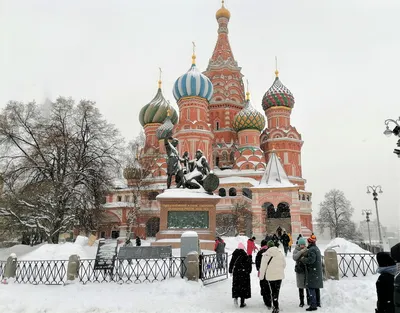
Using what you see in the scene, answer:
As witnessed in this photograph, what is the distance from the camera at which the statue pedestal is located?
53.0ft

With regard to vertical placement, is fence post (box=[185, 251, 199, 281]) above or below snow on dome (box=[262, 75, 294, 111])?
below

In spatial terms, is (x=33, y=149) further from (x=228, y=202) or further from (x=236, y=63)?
(x=236, y=63)

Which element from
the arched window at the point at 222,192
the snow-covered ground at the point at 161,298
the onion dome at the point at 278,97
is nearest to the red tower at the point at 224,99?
the onion dome at the point at 278,97

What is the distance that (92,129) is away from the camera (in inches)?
881

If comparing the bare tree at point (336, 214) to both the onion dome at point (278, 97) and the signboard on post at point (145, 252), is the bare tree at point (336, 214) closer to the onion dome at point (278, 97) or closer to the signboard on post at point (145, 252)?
the onion dome at point (278, 97)

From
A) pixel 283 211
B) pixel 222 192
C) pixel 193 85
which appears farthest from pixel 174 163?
pixel 193 85

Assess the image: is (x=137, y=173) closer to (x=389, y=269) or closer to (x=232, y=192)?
(x=232, y=192)

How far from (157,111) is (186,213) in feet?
108

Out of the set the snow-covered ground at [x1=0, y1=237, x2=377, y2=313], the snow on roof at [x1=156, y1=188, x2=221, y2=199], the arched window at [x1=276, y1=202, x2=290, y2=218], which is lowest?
the snow-covered ground at [x1=0, y1=237, x2=377, y2=313]

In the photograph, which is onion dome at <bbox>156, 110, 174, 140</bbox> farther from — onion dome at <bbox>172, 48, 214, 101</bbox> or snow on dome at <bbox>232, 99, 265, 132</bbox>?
snow on dome at <bbox>232, 99, 265, 132</bbox>

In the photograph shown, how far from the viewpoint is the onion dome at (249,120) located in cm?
4291

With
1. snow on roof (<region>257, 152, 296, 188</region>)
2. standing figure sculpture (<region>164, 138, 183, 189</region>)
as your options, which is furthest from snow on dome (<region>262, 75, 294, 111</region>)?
standing figure sculpture (<region>164, 138, 183, 189</region>)

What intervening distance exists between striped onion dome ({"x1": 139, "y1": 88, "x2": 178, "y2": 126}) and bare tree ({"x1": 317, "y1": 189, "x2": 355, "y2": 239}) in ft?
82.3

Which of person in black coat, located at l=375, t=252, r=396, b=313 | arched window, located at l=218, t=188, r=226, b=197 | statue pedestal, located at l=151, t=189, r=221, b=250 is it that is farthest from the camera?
arched window, located at l=218, t=188, r=226, b=197
